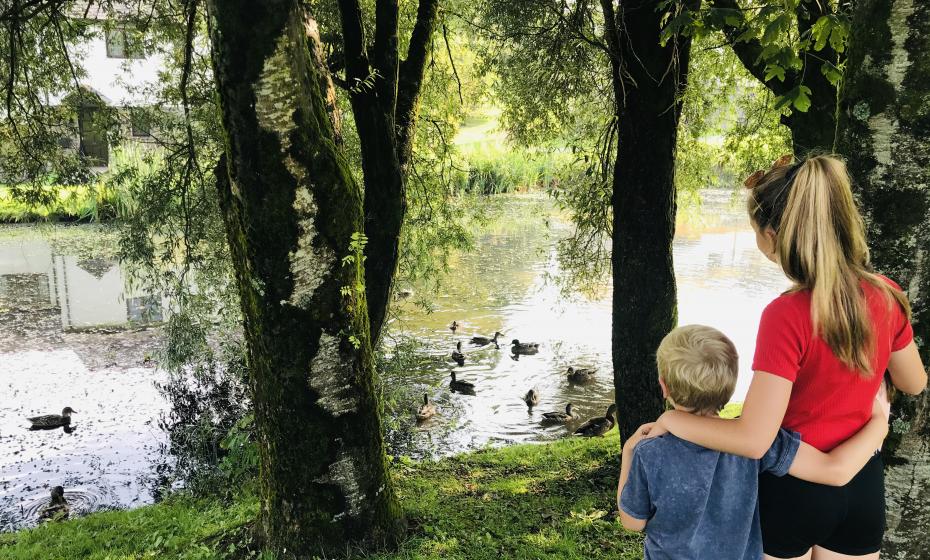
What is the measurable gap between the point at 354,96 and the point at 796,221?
179 inches

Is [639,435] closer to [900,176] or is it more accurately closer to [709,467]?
[709,467]

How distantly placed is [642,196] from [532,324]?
10679mm

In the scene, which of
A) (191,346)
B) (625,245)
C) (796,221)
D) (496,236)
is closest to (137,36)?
(191,346)

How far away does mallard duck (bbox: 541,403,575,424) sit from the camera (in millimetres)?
10797

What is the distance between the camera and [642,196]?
18.5ft

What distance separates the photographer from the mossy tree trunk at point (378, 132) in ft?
19.4

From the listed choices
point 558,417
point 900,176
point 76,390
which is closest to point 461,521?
point 900,176

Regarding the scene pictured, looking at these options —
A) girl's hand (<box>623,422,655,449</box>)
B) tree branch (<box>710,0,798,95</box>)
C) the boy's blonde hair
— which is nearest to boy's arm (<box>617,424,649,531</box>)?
girl's hand (<box>623,422,655,449</box>)

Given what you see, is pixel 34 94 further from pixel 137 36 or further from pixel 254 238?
pixel 254 238

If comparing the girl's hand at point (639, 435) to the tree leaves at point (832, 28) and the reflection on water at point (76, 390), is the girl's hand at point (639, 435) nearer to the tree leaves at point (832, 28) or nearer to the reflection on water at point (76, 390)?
the tree leaves at point (832, 28)

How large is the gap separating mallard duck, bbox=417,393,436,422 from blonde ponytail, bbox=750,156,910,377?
8.83m

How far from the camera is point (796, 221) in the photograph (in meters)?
2.15

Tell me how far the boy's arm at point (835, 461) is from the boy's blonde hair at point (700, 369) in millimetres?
312

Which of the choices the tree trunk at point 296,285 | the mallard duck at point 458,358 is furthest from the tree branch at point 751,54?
the mallard duck at point 458,358
